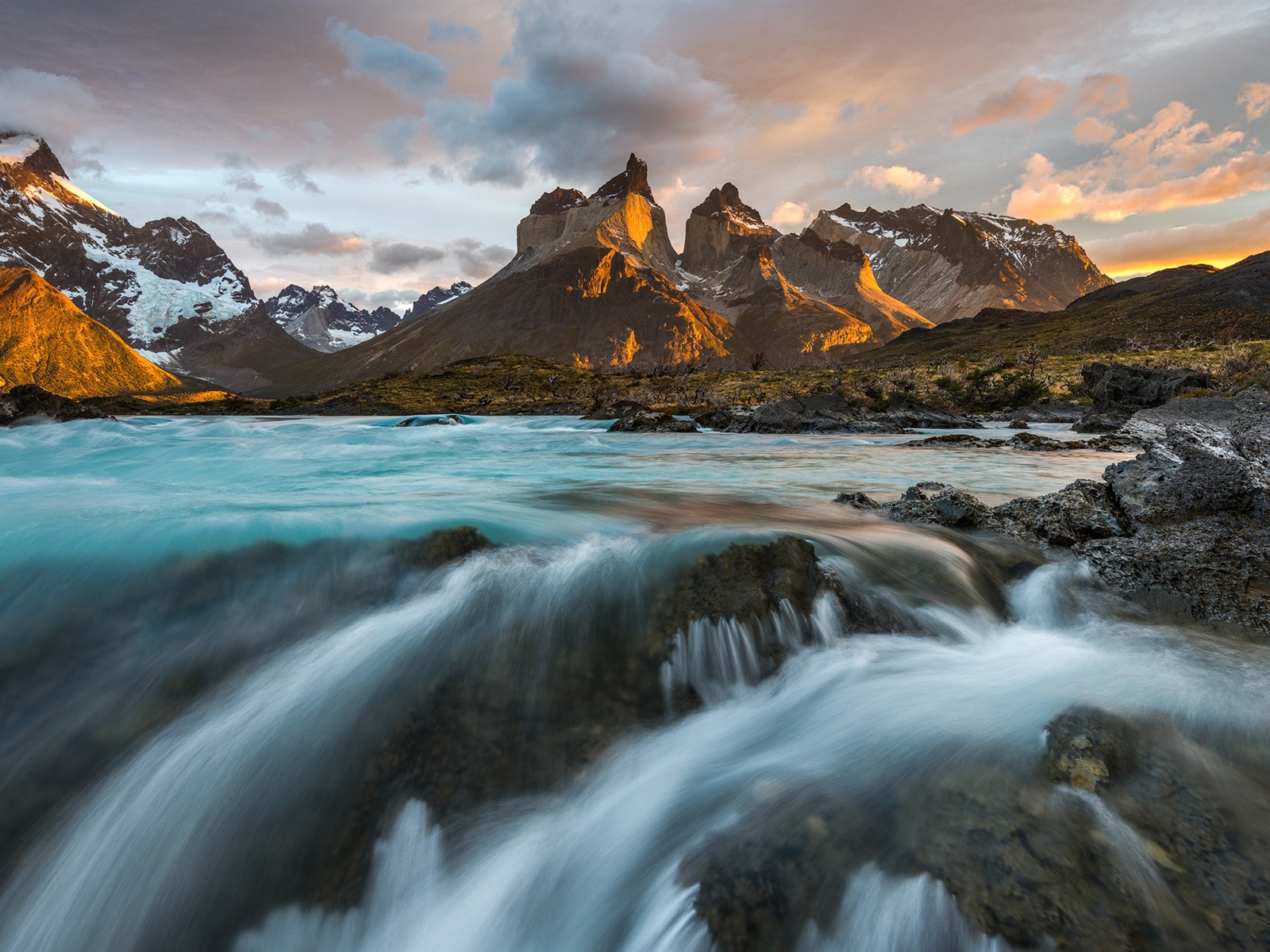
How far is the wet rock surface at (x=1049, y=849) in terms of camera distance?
8.89ft

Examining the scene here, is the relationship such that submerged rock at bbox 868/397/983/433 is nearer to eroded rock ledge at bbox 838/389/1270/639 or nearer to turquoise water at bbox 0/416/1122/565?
turquoise water at bbox 0/416/1122/565

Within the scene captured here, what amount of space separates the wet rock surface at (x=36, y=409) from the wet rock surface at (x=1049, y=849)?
50.9m

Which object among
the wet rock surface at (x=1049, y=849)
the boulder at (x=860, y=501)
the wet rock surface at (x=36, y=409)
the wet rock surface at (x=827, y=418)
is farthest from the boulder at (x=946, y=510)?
the wet rock surface at (x=36, y=409)

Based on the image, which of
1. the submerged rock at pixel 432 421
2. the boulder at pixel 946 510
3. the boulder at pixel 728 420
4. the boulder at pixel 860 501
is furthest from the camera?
the submerged rock at pixel 432 421

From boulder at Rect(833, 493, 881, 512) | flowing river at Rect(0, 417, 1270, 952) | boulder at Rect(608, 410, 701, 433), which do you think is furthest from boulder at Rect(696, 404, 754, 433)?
flowing river at Rect(0, 417, 1270, 952)

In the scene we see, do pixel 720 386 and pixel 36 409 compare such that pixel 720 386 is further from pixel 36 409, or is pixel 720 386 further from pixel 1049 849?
pixel 1049 849

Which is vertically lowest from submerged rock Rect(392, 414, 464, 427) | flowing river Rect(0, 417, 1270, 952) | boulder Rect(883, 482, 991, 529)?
submerged rock Rect(392, 414, 464, 427)

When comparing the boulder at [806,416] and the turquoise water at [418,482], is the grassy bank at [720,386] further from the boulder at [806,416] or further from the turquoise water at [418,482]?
the turquoise water at [418,482]

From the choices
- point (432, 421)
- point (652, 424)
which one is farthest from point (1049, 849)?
point (432, 421)

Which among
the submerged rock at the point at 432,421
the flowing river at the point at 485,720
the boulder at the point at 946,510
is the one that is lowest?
the submerged rock at the point at 432,421

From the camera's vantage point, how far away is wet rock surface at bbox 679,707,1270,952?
8.89 feet

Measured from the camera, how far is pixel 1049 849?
Answer: 301 cm

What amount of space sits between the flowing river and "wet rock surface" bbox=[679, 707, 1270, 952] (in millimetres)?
51

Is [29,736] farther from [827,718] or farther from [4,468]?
[4,468]
